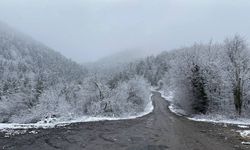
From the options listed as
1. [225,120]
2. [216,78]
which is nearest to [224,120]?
[225,120]

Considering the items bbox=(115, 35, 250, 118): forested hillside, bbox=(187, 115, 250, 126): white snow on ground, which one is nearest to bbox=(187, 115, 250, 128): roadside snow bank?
bbox=(187, 115, 250, 126): white snow on ground

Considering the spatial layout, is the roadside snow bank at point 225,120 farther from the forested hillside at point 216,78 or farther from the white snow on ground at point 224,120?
the forested hillside at point 216,78

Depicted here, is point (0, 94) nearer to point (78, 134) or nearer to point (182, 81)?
point (182, 81)

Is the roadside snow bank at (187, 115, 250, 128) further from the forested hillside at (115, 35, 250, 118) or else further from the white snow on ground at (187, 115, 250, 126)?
the forested hillside at (115, 35, 250, 118)

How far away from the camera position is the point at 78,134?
23344mm

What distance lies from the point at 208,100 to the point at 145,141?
28712mm

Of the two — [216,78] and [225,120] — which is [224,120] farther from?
[216,78]

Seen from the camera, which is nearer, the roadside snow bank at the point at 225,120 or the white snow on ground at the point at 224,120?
the roadside snow bank at the point at 225,120

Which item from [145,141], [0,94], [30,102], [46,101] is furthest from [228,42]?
[0,94]

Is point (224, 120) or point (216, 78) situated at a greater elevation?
point (216, 78)

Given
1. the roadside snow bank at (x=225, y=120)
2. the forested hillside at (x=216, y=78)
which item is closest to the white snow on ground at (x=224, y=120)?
the roadside snow bank at (x=225, y=120)

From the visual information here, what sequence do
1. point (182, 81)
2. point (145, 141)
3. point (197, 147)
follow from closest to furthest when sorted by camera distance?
point (197, 147)
point (145, 141)
point (182, 81)

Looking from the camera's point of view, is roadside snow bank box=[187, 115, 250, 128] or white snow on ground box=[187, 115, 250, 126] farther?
white snow on ground box=[187, 115, 250, 126]

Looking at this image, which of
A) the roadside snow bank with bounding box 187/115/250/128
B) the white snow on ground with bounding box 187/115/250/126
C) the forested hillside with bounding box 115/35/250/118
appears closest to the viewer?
the roadside snow bank with bounding box 187/115/250/128
